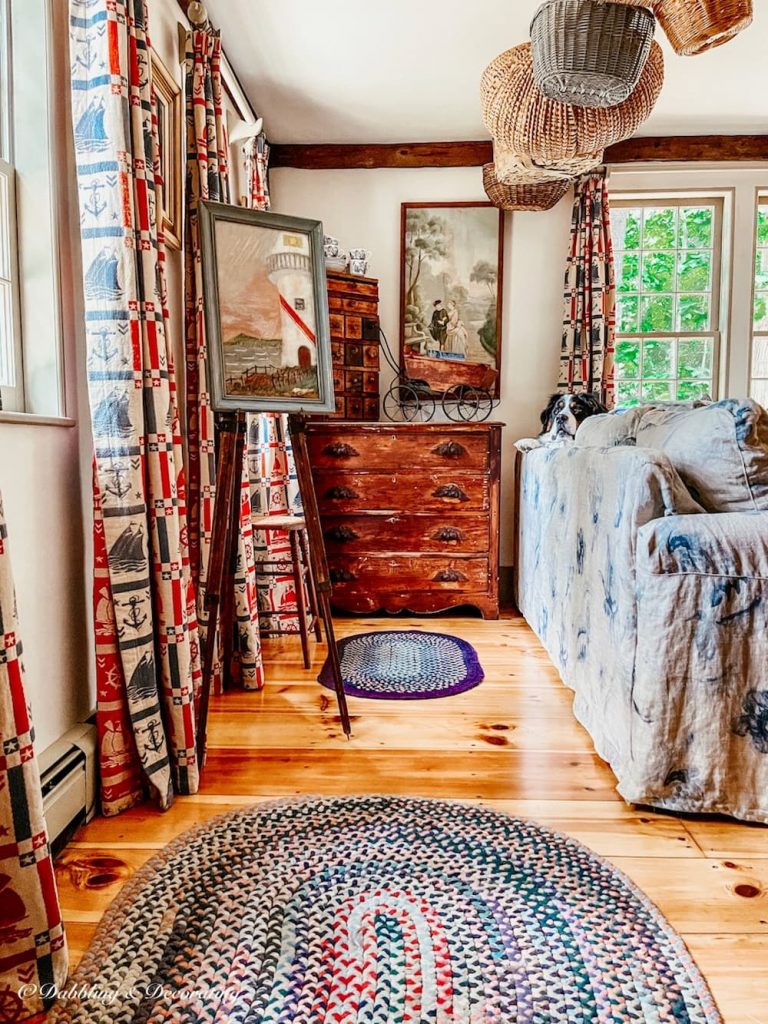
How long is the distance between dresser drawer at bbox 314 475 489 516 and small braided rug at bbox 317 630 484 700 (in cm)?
65

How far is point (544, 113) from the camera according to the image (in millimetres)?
2443


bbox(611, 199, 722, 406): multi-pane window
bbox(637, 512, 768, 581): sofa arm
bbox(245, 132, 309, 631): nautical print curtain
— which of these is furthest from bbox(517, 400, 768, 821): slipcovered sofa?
bbox(611, 199, 722, 406): multi-pane window

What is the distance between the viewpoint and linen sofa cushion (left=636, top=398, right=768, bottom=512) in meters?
1.53

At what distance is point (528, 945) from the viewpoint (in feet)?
3.65

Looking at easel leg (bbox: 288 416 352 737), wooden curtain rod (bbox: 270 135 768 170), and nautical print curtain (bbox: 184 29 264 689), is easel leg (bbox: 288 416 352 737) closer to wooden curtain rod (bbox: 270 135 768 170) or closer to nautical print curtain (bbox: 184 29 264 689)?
nautical print curtain (bbox: 184 29 264 689)

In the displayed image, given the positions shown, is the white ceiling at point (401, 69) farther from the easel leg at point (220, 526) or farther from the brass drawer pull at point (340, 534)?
the brass drawer pull at point (340, 534)

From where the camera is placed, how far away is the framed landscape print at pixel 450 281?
12.7ft

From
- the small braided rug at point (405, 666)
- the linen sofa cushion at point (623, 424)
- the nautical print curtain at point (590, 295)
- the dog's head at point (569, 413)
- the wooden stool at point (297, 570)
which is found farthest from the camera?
the nautical print curtain at point (590, 295)

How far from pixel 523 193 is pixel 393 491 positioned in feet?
5.64

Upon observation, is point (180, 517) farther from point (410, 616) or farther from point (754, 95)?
point (754, 95)

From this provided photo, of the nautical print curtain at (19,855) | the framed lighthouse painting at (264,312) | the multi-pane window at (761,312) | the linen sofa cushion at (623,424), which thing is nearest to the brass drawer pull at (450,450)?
the linen sofa cushion at (623,424)

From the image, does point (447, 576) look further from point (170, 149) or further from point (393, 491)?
point (170, 149)

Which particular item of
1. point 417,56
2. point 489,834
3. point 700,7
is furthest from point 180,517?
point 417,56

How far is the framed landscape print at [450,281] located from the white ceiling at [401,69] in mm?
451
